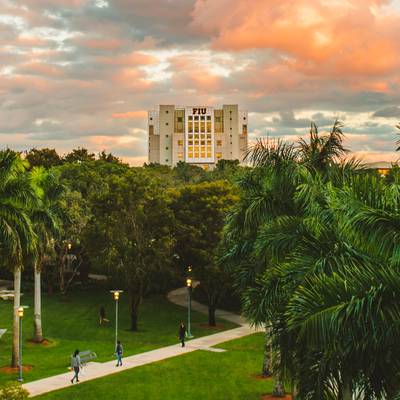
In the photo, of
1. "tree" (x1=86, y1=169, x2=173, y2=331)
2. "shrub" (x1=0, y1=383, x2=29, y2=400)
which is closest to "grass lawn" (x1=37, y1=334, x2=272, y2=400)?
"shrub" (x1=0, y1=383, x2=29, y2=400)

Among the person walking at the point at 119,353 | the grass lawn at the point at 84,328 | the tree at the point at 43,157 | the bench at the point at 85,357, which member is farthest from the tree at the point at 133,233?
the tree at the point at 43,157

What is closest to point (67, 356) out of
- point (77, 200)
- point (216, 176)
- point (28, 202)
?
point (28, 202)

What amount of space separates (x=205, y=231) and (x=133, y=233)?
5465mm

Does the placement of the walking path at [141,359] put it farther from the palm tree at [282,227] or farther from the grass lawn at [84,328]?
the palm tree at [282,227]

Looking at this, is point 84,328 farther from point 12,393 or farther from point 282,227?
point 282,227

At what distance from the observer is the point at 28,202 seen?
25109 mm

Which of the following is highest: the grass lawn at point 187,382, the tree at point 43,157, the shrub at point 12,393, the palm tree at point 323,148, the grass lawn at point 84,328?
the tree at point 43,157

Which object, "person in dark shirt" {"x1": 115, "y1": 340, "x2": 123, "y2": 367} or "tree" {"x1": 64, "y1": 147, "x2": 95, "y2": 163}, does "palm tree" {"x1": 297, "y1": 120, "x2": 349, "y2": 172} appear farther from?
"tree" {"x1": 64, "y1": 147, "x2": 95, "y2": 163}

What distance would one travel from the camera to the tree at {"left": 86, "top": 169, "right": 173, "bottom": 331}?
41.3 metres

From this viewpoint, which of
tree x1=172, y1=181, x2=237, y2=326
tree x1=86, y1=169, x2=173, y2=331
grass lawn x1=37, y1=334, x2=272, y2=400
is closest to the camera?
grass lawn x1=37, y1=334, x2=272, y2=400

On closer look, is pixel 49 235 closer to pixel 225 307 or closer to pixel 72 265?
pixel 225 307

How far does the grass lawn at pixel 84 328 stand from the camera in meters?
32.0

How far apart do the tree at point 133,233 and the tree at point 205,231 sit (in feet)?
5.61

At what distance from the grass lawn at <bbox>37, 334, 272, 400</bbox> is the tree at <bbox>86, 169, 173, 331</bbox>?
10049 mm
